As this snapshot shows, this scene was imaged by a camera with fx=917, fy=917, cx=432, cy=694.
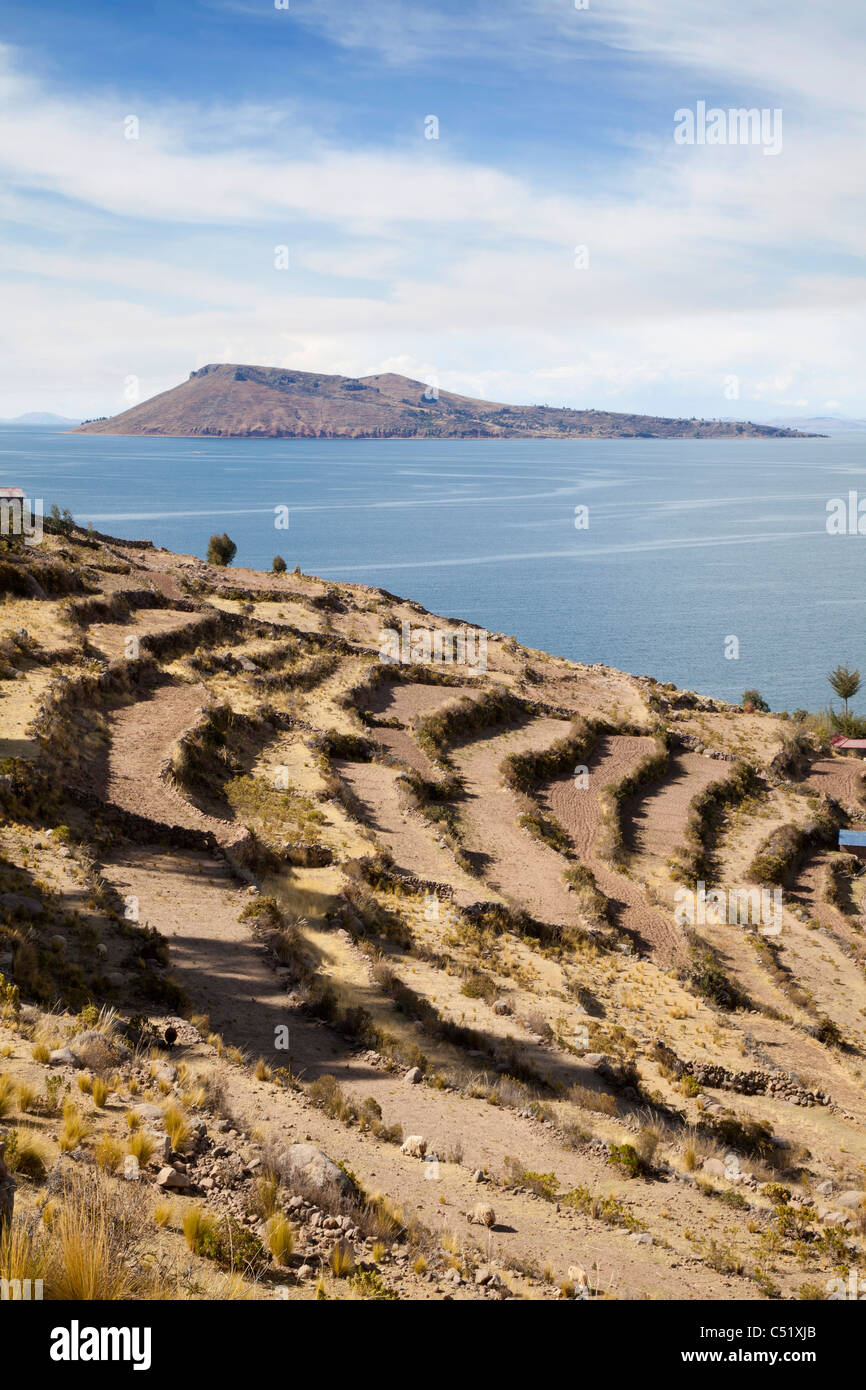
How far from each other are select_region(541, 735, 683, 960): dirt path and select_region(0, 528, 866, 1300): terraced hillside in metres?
0.22

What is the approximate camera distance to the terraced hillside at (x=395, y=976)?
33.5 ft

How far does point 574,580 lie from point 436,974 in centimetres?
11226

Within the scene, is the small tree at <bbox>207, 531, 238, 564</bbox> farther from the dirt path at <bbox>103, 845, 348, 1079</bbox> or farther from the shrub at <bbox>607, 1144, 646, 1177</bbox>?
the shrub at <bbox>607, 1144, 646, 1177</bbox>

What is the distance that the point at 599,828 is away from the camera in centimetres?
3841

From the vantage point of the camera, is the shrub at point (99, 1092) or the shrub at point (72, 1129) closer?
the shrub at point (72, 1129)

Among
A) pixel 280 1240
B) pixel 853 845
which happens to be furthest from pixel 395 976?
pixel 853 845

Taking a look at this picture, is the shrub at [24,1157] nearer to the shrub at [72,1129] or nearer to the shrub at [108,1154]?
the shrub at [72,1129]

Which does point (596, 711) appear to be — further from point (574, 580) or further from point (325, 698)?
point (574, 580)

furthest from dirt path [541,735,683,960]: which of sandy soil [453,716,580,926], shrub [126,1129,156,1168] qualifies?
shrub [126,1129,156,1168]

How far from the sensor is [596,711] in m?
55.8

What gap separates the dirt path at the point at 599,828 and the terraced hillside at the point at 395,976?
22 centimetres

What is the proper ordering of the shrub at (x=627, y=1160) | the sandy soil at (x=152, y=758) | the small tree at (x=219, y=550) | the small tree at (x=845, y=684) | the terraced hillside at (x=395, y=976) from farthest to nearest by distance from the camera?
the small tree at (x=219, y=550) < the small tree at (x=845, y=684) < the sandy soil at (x=152, y=758) < the shrub at (x=627, y=1160) < the terraced hillside at (x=395, y=976)

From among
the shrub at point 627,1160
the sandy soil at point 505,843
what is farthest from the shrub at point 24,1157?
the sandy soil at point 505,843
